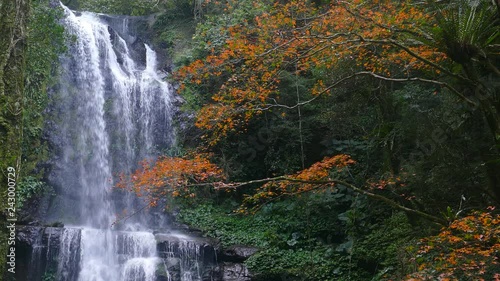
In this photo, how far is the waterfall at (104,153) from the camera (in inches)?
385

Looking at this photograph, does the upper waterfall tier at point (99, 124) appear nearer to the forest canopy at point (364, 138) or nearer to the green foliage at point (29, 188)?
the green foliage at point (29, 188)

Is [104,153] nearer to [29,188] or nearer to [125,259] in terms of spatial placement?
[29,188]

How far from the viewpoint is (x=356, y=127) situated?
1023cm

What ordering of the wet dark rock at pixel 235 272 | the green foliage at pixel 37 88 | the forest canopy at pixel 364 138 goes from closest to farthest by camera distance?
the forest canopy at pixel 364 138 → the wet dark rock at pixel 235 272 → the green foliage at pixel 37 88

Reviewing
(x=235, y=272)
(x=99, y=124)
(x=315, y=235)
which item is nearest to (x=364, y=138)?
(x=315, y=235)

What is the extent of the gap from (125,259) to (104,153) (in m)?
4.17

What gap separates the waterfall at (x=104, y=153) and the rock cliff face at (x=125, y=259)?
22mm

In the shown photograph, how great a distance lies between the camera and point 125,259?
9.97 metres

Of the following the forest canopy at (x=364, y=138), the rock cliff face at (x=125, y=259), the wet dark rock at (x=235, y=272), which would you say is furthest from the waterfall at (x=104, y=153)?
the forest canopy at (x=364, y=138)

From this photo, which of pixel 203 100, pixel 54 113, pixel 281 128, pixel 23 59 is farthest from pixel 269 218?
pixel 23 59

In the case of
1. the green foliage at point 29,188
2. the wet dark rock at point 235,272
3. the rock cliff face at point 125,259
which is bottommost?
the wet dark rock at point 235,272

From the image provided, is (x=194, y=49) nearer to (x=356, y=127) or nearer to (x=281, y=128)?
(x=281, y=128)

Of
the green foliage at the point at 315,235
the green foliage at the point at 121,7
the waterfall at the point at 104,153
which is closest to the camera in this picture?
the green foliage at the point at 315,235

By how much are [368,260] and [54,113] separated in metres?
9.78
